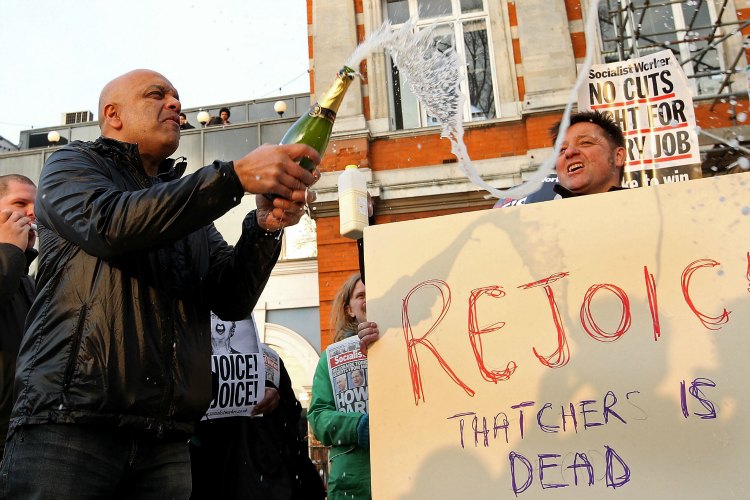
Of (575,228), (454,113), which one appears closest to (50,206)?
(575,228)

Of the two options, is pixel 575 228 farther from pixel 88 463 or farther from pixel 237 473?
pixel 237 473

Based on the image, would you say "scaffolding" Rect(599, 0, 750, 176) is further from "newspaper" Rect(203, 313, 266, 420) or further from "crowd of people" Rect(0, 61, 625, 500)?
"crowd of people" Rect(0, 61, 625, 500)

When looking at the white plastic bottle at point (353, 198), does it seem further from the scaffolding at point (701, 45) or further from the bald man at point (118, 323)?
the scaffolding at point (701, 45)

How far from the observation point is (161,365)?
1571mm

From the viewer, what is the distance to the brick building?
775 centimetres

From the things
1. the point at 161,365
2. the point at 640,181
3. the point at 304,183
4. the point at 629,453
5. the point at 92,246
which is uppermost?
the point at 640,181

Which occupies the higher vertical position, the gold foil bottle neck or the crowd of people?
the gold foil bottle neck

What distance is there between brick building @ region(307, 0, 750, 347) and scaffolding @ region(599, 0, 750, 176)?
18mm

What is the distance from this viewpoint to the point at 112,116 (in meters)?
1.90

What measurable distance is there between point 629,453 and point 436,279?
2.28ft

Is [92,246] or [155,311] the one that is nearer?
[92,246]

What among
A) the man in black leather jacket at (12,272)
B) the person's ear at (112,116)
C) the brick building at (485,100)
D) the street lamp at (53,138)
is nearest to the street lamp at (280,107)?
the brick building at (485,100)

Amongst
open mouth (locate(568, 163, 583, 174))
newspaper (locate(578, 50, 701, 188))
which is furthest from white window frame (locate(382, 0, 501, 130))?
open mouth (locate(568, 163, 583, 174))

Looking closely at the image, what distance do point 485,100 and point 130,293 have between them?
7.36 metres
